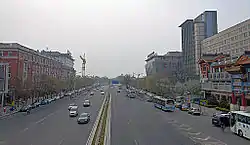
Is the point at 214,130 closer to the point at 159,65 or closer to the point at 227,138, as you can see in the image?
the point at 227,138

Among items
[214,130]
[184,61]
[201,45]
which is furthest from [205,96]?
[184,61]

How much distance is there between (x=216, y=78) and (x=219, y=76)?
135 cm

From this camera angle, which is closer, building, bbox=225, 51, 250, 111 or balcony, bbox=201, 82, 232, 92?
building, bbox=225, 51, 250, 111

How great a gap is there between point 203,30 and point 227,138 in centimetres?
7909

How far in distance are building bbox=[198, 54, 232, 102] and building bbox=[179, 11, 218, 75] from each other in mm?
36879

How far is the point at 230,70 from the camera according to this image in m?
31.2

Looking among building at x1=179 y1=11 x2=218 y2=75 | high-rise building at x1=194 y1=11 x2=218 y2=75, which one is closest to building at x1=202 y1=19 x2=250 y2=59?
high-rise building at x1=194 y1=11 x2=218 y2=75

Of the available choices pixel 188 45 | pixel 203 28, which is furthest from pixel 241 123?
pixel 188 45

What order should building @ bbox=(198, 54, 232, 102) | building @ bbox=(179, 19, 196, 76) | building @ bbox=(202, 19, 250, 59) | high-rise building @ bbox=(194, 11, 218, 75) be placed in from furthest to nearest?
building @ bbox=(179, 19, 196, 76) < high-rise building @ bbox=(194, 11, 218, 75) < building @ bbox=(202, 19, 250, 59) < building @ bbox=(198, 54, 232, 102)

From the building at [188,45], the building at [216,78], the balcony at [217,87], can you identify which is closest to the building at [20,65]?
the balcony at [217,87]

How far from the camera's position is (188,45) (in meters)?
100

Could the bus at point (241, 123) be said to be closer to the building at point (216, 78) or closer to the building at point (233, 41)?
the building at point (216, 78)

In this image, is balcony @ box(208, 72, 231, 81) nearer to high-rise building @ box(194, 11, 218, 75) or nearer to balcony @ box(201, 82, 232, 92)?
balcony @ box(201, 82, 232, 92)

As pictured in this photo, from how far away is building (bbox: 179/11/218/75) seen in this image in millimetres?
90188
